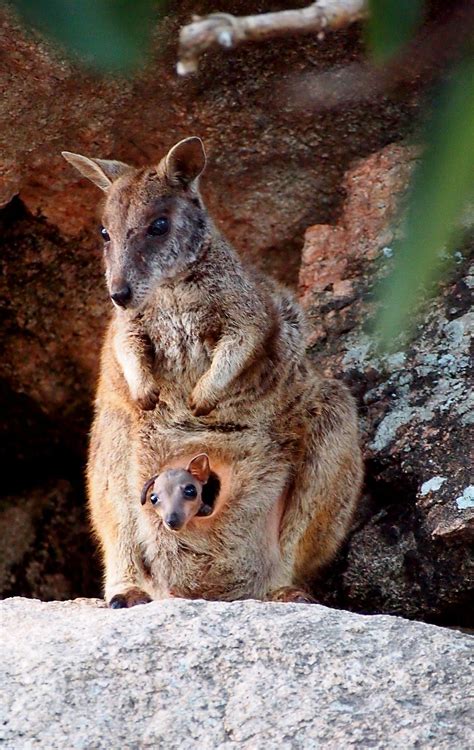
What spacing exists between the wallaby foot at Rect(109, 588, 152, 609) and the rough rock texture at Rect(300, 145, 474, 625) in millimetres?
1265

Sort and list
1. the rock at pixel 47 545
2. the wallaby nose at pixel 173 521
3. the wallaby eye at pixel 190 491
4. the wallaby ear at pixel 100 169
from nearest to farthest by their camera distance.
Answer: the wallaby nose at pixel 173 521 → the wallaby eye at pixel 190 491 → the wallaby ear at pixel 100 169 → the rock at pixel 47 545

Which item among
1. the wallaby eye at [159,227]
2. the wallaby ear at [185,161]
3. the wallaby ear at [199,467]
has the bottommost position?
the wallaby ear at [199,467]

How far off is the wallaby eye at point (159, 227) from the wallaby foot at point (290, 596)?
1819 mm

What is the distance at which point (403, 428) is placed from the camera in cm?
574

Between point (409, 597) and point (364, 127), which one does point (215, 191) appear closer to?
point (364, 127)

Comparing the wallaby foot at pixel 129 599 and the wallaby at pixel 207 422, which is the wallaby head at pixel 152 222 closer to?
the wallaby at pixel 207 422

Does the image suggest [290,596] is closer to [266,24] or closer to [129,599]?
[129,599]

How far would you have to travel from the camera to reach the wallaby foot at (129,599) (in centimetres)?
471

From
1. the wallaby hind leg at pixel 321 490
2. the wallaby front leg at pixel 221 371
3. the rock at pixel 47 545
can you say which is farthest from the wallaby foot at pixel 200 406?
the rock at pixel 47 545

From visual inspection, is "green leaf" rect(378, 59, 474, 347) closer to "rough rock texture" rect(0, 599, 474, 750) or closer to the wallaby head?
"rough rock texture" rect(0, 599, 474, 750)

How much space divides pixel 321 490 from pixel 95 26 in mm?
4371

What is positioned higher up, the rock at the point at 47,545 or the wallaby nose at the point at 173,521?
the wallaby nose at the point at 173,521

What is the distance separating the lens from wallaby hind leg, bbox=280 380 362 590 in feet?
16.9

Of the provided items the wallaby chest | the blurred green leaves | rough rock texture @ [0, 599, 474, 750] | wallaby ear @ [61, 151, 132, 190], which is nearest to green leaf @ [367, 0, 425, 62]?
the blurred green leaves
